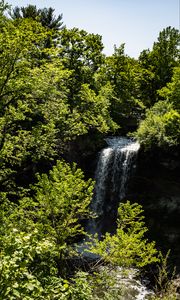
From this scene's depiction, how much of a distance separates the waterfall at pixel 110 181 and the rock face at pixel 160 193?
2.28 ft

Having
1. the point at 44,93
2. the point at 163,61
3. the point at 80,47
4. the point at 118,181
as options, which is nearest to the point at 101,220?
the point at 118,181

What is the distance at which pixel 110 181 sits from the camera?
72.5ft

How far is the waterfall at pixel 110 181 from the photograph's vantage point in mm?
21516

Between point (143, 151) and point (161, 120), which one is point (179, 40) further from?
point (143, 151)

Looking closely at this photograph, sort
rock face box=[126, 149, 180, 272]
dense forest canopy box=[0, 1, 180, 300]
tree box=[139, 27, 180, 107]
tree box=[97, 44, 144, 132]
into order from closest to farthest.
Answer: dense forest canopy box=[0, 1, 180, 300] → rock face box=[126, 149, 180, 272] → tree box=[97, 44, 144, 132] → tree box=[139, 27, 180, 107]

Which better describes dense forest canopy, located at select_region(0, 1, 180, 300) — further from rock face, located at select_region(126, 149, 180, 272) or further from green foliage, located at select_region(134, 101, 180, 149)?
rock face, located at select_region(126, 149, 180, 272)

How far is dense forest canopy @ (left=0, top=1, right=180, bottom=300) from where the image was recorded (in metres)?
5.43

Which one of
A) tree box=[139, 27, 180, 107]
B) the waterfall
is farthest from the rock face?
tree box=[139, 27, 180, 107]

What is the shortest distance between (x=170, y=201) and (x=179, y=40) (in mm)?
21039

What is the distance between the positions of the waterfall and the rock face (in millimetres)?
694

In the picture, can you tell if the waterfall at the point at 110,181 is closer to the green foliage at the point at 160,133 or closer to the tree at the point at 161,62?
the green foliage at the point at 160,133

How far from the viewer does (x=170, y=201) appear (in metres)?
19.8

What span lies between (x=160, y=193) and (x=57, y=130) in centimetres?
992

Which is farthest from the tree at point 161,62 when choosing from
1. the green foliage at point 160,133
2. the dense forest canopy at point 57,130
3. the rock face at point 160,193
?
the rock face at point 160,193
